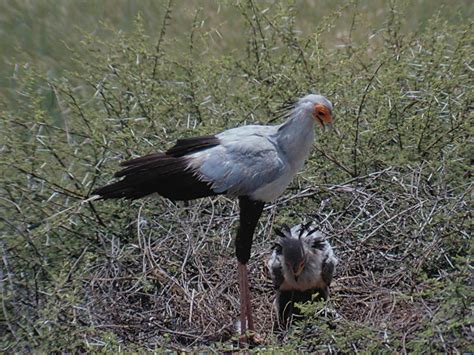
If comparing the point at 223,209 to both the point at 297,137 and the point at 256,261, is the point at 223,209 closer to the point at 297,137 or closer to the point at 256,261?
the point at 256,261

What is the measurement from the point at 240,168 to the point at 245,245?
38 centimetres

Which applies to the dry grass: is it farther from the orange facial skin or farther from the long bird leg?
the orange facial skin

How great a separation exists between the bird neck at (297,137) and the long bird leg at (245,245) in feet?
0.87

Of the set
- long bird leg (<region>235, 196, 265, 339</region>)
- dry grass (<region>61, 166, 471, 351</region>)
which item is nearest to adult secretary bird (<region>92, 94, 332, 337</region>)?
long bird leg (<region>235, 196, 265, 339</region>)

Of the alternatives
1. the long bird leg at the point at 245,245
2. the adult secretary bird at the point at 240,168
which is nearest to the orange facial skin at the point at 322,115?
the adult secretary bird at the point at 240,168

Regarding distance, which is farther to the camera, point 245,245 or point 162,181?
point 245,245

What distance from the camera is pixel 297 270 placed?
5.17m

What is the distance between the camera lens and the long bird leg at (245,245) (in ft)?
16.5

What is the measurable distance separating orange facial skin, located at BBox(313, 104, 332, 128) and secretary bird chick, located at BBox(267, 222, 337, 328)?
578mm

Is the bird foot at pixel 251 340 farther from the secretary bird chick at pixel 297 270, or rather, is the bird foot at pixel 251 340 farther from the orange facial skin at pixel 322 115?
the orange facial skin at pixel 322 115

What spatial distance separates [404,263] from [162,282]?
1.18m

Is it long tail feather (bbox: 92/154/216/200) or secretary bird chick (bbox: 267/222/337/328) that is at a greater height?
long tail feather (bbox: 92/154/216/200)

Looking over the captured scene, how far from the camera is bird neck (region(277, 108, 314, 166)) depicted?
16.4ft

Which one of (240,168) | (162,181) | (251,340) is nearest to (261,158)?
(240,168)
